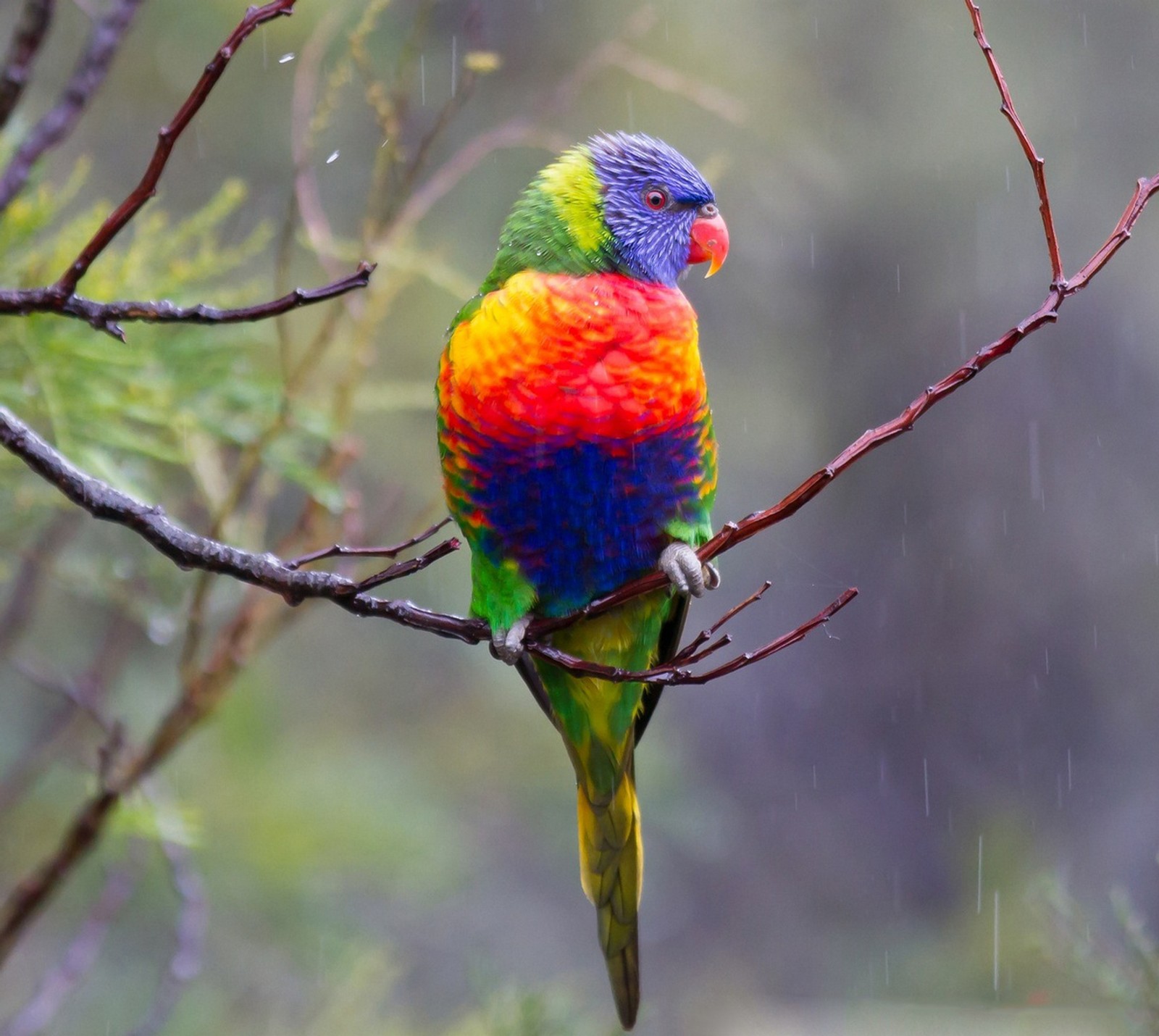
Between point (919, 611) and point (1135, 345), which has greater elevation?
point (1135, 345)

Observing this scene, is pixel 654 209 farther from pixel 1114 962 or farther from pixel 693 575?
pixel 1114 962

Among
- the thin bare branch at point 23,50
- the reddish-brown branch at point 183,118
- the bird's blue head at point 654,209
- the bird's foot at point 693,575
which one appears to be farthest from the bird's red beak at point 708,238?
the reddish-brown branch at point 183,118

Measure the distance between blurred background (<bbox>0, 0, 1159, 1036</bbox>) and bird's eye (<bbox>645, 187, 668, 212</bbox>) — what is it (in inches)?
94.2

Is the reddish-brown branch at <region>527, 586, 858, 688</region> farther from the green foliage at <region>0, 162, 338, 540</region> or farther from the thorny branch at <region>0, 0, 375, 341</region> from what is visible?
the green foliage at <region>0, 162, 338, 540</region>

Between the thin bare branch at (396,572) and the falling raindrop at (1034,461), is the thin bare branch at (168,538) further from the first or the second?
the falling raindrop at (1034,461)

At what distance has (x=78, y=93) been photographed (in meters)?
1.63

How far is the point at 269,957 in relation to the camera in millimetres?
4656

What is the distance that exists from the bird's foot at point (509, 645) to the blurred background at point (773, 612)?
100 inches

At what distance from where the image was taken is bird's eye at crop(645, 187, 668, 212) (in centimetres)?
170

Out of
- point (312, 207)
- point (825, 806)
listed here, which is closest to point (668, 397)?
point (312, 207)

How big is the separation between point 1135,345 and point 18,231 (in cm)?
418

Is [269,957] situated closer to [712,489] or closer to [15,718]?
[15,718]

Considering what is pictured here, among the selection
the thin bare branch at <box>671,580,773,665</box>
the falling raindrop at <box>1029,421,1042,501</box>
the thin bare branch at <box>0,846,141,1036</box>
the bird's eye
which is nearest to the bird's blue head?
the bird's eye

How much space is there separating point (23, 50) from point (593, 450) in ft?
2.65
